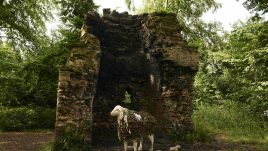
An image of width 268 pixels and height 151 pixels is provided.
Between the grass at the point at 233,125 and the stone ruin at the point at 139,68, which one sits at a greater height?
the stone ruin at the point at 139,68

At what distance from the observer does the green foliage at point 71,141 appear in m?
9.95

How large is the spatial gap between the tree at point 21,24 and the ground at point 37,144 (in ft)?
20.5

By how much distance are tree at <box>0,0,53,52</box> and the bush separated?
4180 millimetres

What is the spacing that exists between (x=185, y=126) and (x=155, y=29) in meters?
3.70

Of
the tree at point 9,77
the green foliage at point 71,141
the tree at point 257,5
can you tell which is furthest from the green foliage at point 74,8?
the green foliage at point 71,141

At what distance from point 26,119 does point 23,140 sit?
3.65 metres

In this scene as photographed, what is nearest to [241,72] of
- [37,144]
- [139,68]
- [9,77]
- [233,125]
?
[233,125]

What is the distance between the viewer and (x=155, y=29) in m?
13.1

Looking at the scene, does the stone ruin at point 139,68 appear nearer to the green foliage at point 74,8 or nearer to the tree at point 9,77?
the tree at point 9,77

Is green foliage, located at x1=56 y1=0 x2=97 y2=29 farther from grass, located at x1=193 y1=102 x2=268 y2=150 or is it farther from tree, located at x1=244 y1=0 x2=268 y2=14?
tree, located at x1=244 y1=0 x2=268 y2=14

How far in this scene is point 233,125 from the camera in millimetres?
16109

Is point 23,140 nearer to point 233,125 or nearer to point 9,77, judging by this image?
point 9,77

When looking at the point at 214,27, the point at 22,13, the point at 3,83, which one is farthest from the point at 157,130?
the point at 214,27

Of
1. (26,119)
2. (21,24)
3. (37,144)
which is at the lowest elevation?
(37,144)
